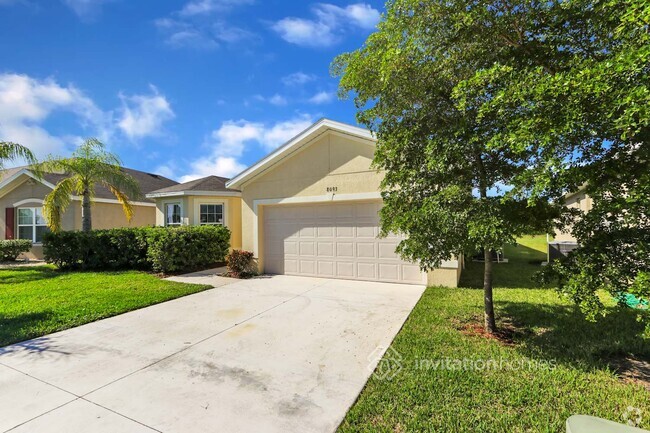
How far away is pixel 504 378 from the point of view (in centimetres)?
347

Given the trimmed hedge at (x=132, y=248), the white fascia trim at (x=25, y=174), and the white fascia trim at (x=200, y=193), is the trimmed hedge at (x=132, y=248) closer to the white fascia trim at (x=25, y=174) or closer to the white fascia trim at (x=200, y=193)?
the white fascia trim at (x=200, y=193)

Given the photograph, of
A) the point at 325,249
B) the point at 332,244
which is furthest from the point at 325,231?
the point at 325,249

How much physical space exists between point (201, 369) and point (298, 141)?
24.5 feet

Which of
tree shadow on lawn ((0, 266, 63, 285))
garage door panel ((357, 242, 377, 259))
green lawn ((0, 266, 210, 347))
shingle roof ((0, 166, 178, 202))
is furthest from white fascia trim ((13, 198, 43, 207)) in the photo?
garage door panel ((357, 242, 377, 259))

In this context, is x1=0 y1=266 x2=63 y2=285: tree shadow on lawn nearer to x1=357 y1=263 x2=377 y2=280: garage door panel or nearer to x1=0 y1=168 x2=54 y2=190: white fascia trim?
x1=0 y1=168 x2=54 y2=190: white fascia trim

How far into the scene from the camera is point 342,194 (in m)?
9.26

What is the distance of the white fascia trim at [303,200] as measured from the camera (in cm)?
888

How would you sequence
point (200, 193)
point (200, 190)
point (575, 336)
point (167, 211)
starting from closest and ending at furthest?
point (575, 336), point (200, 193), point (200, 190), point (167, 211)

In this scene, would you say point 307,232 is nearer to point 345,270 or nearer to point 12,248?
point 345,270

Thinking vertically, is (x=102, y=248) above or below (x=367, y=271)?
above

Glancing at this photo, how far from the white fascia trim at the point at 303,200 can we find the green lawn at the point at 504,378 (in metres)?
4.11

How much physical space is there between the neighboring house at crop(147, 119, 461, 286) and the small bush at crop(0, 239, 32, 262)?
12869mm

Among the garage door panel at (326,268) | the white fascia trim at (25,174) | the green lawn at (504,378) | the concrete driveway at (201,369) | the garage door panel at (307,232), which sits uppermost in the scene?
the white fascia trim at (25,174)

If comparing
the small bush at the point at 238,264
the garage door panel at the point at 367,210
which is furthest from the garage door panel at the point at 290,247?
the garage door panel at the point at 367,210
